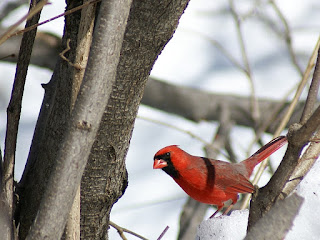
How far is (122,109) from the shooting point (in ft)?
4.18

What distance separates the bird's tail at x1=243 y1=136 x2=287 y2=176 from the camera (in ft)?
7.54

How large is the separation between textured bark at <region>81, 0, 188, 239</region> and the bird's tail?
989mm

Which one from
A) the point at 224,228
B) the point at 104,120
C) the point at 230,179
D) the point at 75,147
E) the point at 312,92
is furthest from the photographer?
the point at 230,179

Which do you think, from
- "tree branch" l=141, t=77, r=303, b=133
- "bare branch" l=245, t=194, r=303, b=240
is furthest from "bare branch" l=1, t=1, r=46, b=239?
"tree branch" l=141, t=77, r=303, b=133

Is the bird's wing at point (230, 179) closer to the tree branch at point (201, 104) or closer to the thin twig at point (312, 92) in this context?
the tree branch at point (201, 104)

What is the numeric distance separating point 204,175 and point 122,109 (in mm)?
1100

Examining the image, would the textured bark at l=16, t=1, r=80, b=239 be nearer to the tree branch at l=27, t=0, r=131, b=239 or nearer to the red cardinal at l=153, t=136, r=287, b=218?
the tree branch at l=27, t=0, r=131, b=239

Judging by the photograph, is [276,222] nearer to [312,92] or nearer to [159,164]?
[312,92]

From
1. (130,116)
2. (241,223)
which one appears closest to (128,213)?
(241,223)

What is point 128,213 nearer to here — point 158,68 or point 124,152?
point 158,68

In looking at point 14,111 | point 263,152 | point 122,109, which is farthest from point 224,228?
point 263,152

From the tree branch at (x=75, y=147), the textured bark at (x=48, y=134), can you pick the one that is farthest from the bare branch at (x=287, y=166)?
the textured bark at (x=48, y=134)

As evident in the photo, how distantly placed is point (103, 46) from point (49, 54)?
2.01 meters

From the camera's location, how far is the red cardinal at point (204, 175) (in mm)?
2271
